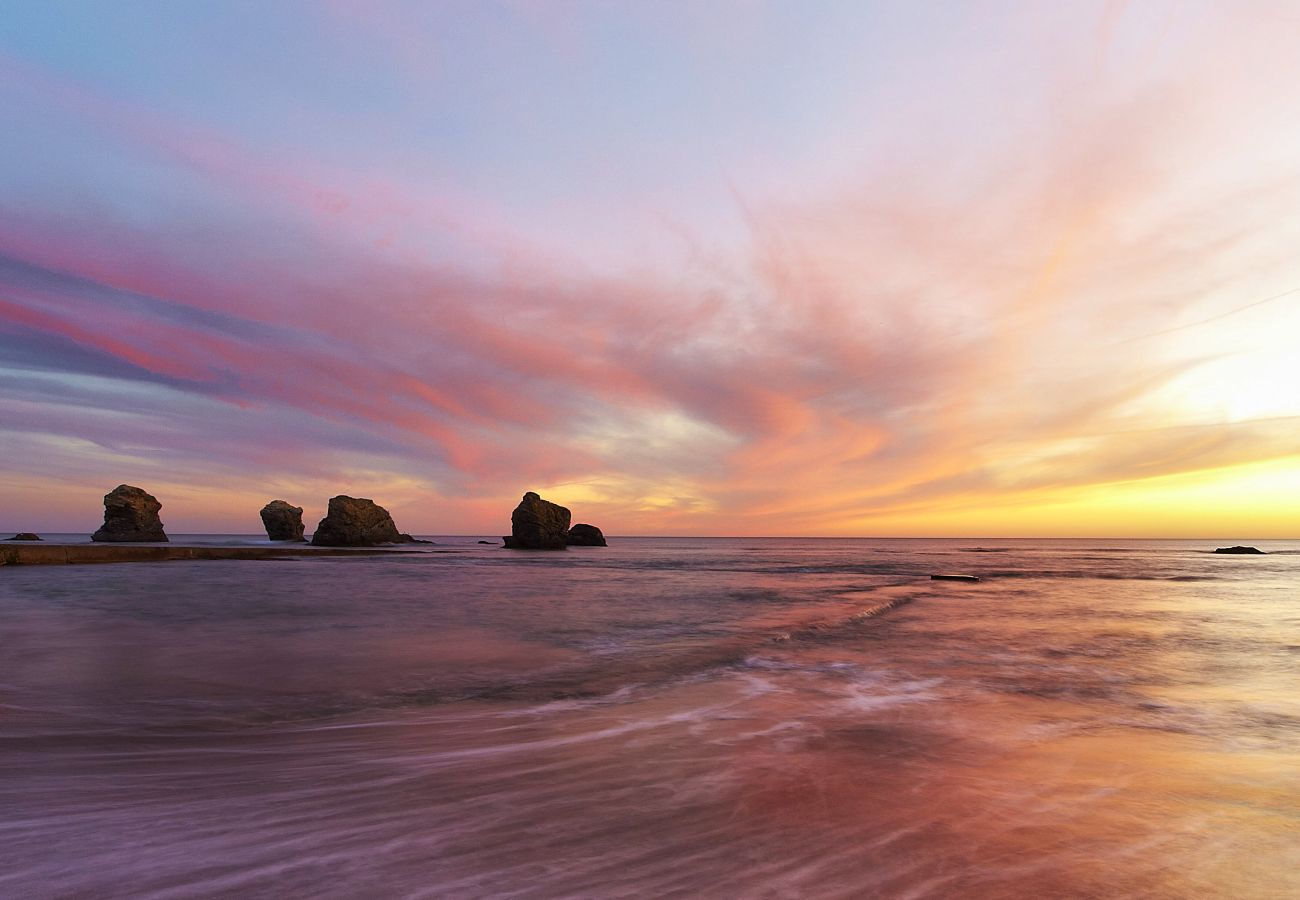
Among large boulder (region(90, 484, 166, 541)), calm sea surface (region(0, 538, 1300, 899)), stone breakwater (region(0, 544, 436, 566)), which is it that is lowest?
calm sea surface (region(0, 538, 1300, 899))

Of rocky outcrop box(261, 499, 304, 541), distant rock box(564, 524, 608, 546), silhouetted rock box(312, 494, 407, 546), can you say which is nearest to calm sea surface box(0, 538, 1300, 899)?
silhouetted rock box(312, 494, 407, 546)

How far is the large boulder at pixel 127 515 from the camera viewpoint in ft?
221

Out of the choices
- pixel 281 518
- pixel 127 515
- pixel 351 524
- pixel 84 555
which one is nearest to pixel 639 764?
pixel 84 555

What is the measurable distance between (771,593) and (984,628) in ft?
33.9

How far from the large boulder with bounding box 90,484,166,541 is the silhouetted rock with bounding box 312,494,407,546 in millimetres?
17660

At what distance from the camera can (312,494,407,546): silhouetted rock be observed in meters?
75.6

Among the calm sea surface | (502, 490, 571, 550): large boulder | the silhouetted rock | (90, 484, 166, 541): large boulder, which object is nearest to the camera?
the calm sea surface

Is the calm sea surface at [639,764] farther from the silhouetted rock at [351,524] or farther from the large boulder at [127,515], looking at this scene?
the large boulder at [127,515]

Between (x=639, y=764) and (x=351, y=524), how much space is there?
80.8 m

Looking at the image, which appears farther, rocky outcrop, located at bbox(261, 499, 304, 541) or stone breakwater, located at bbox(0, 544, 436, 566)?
rocky outcrop, located at bbox(261, 499, 304, 541)

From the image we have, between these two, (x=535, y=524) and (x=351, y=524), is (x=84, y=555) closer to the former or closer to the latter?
(x=351, y=524)

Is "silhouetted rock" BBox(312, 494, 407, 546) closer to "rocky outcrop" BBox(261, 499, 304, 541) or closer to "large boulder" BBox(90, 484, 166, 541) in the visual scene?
"rocky outcrop" BBox(261, 499, 304, 541)

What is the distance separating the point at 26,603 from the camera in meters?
17.4

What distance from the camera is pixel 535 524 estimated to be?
8506 centimetres
